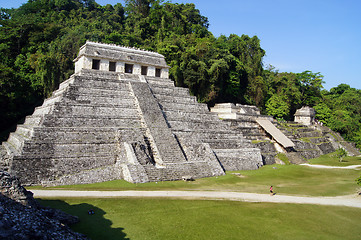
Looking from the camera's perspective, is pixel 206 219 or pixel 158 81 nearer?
pixel 206 219

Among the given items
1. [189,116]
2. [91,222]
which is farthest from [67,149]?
[189,116]

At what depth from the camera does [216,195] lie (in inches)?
617

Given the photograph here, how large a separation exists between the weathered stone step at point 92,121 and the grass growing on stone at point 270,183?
590 cm

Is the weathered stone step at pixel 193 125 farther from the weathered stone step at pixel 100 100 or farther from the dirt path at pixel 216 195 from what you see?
the dirt path at pixel 216 195

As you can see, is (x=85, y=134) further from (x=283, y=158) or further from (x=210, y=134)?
(x=283, y=158)

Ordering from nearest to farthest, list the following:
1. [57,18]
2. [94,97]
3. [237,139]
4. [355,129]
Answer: [94,97], [237,139], [355,129], [57,18]

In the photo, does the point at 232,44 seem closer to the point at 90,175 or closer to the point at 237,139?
the point at 237,139

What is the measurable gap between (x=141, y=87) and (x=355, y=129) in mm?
39811

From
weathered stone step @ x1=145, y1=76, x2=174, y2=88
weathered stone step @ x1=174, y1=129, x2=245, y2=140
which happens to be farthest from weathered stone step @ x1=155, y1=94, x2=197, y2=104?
weathered stone step @ x1=174, y1=129, x2=245, y2=140

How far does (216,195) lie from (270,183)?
6.08 metres

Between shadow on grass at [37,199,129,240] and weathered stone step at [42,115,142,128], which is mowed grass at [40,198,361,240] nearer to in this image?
shadow on grass at [37,199,129,240]

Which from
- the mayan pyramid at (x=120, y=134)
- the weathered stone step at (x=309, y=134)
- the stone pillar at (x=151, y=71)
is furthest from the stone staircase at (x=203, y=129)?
the weathered stone step at (x=309, y=134)

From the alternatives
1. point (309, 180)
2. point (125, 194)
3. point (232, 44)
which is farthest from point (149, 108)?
point (232, 44)

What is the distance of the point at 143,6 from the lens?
6200 cm
